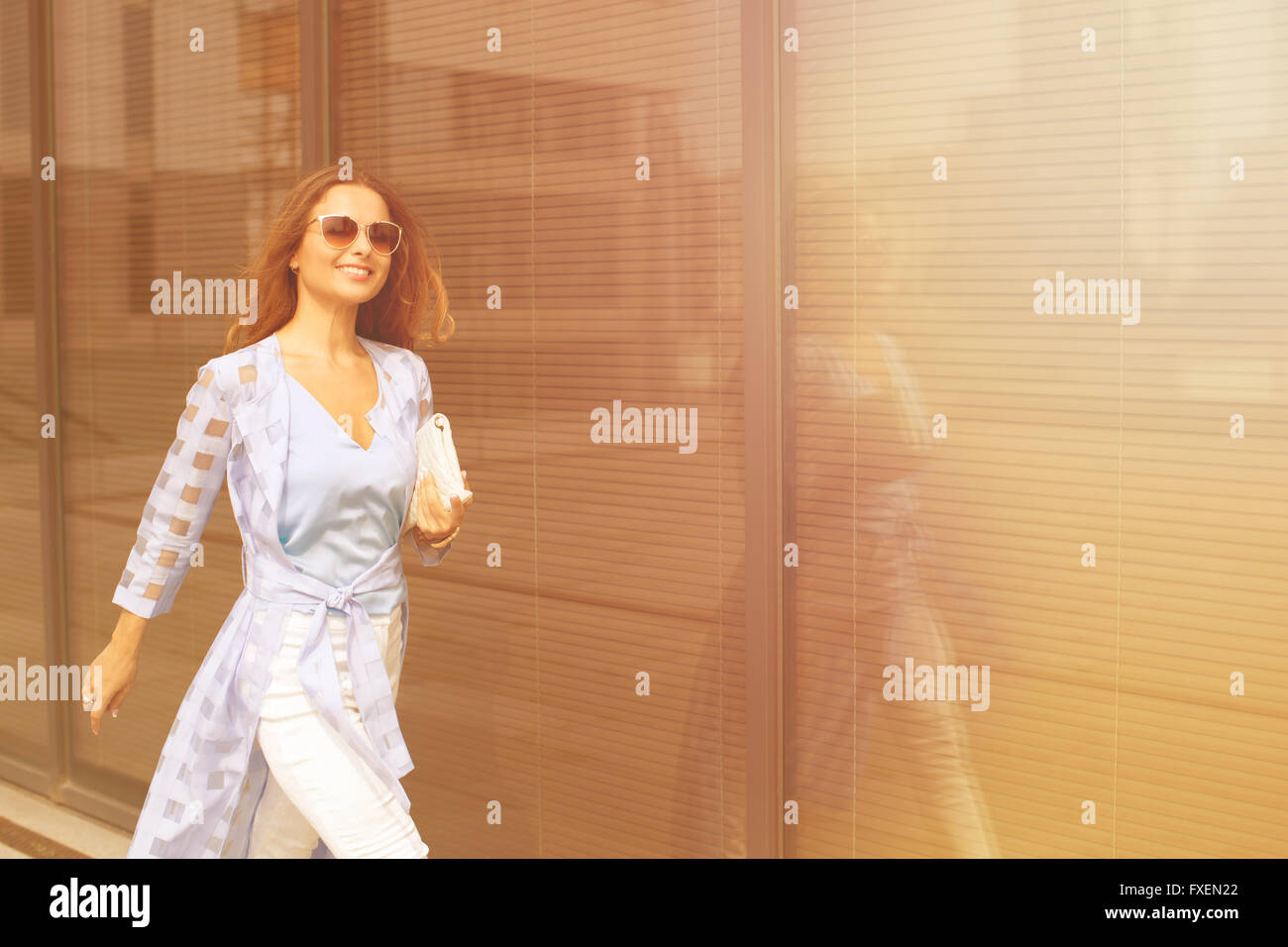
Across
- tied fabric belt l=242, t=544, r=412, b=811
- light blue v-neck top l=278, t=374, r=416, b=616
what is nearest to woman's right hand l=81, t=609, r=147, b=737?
tied fabric belt l=242, t=544, r=412, b=811

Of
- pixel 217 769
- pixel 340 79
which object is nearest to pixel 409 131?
pixel 340 79

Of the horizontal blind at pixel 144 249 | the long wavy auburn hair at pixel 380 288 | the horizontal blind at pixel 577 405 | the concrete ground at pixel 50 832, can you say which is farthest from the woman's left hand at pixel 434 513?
the concrete ground at pixel 50 832

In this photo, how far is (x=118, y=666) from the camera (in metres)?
2.96

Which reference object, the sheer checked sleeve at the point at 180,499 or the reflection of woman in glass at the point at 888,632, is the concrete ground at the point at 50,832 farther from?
the reflection of woman in glass at the point at 888,632

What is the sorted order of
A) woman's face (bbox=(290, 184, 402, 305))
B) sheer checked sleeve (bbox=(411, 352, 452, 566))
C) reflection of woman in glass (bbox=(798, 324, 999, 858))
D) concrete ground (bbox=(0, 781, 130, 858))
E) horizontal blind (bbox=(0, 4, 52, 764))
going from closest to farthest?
1. woman's face (bbox=(290, 184, 402, 305))
2. sheer checked sleeve (bbox=(411, 352, 452, 566))
3. reflection of woman in glass (bbox=(798, 324, 999, 858))
4. concrete ground (bbox=(0, 781, 130, 858))
5. horizontal blind (bbox=(0, 4, 52, 764))

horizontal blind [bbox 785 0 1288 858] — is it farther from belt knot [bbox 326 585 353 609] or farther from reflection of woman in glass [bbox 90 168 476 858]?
belt knot [bbox 326 585 353 609]

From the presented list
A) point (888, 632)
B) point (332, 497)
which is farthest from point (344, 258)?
point (888, 632)

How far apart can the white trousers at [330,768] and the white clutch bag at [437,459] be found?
0.32 m

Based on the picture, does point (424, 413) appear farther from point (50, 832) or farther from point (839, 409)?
point (50, 832)

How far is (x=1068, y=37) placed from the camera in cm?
303

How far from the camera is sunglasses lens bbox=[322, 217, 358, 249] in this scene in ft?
9.78

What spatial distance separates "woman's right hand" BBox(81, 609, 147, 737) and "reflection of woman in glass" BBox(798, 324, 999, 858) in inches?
65.9

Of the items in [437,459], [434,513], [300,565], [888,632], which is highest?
[437,459]

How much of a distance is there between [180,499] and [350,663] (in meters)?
0.51
